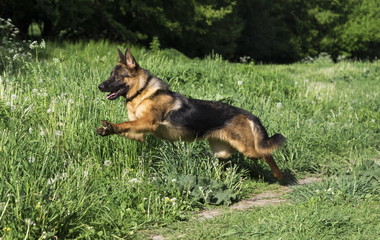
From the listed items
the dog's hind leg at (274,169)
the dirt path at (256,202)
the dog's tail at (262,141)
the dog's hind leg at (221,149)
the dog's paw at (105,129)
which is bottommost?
the dirt path at (256,202)

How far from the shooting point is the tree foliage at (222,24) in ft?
70.7

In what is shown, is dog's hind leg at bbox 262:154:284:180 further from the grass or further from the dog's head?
the dog's head

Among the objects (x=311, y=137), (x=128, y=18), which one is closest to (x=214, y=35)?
(x=128, y=18)

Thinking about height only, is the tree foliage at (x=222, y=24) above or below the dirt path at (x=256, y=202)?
above

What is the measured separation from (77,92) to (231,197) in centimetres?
262

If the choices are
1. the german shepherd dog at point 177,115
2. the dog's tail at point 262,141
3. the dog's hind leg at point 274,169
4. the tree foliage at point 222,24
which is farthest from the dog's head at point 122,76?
the tree foliage at point 222,24

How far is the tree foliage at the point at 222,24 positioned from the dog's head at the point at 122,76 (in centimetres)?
1121

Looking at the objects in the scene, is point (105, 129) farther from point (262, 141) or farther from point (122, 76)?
point (262, 141)

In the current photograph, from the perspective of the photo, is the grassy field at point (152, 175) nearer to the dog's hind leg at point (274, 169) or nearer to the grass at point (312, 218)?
the grass at point (312, 218)

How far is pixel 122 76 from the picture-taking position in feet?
19.3

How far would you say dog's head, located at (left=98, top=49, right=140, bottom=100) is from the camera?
5.75 metres

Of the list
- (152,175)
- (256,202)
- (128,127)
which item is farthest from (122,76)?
(256,202)

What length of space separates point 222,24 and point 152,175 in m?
23.1

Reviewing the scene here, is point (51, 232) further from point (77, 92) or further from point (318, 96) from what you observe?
point (318, 96)
